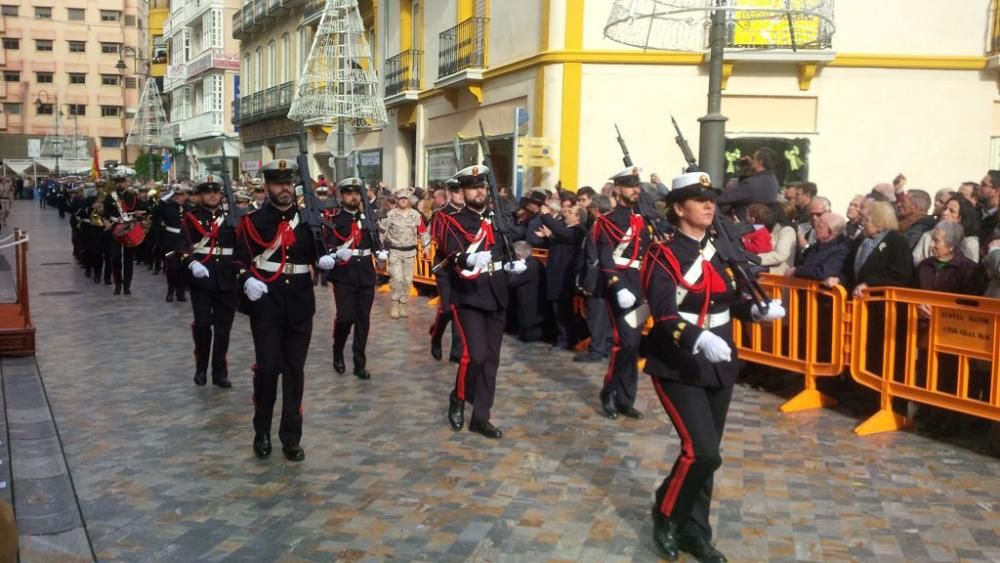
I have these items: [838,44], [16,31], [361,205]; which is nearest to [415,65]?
[838,44]

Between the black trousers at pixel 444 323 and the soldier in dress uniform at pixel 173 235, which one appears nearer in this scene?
the black trousers at pixel 444 323

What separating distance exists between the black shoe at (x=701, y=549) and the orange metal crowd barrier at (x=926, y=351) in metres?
2.91

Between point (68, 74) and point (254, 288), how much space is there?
92.0 metres

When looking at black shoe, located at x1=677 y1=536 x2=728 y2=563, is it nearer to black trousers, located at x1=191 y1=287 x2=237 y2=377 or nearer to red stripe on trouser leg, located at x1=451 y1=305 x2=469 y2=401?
red stripe on trouser leg, located at x1=451 y1=305 x2=469 y2=401

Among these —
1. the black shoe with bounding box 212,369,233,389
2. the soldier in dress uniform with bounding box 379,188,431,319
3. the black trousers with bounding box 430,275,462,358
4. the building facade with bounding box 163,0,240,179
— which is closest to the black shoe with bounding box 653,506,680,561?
the black shoe with bounding box 212,369,233,389

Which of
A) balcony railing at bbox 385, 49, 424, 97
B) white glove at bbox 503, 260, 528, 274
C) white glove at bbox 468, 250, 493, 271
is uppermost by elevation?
balcony railing at bbox 385, 49, 424, 97

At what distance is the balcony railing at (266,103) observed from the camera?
36375mm

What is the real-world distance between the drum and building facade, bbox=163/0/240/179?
27.1m

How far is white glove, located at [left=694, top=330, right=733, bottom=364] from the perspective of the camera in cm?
462

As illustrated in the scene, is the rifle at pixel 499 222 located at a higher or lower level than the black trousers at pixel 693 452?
higher

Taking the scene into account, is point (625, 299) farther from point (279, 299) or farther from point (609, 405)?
point (279, 299)

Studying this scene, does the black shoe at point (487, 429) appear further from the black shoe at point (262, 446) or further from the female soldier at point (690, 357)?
the female soldier at point (690, 357)

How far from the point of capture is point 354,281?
9.80 metres

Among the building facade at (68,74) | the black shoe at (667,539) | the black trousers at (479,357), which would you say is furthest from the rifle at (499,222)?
the building facade at (68,74)
